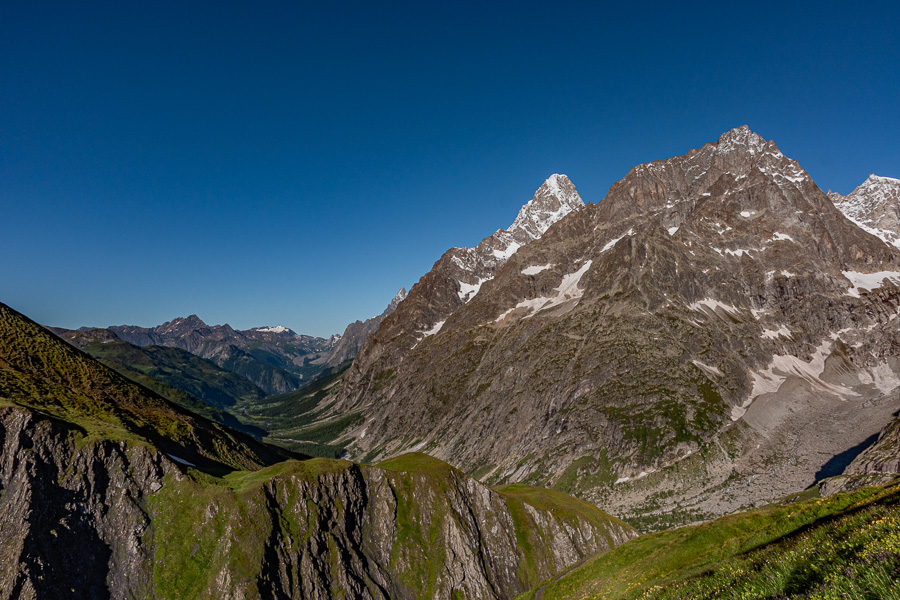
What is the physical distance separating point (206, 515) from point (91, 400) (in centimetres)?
4303

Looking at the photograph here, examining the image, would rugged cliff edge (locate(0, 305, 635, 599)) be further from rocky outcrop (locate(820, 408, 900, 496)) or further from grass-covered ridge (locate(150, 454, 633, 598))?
rocky outcrop (locate(820, 408, 900, 496))

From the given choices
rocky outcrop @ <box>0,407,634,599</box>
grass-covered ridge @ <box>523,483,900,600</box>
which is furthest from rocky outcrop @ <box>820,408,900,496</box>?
grass-covered ridge @ <box>523,483,900,600</box>

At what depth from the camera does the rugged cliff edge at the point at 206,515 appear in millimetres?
63094

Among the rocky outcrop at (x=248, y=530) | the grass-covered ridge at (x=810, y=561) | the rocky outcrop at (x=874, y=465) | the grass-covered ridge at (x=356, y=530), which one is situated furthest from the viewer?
the rocky outcrop at (x=874, y=465)

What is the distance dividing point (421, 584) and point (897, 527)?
9344cm

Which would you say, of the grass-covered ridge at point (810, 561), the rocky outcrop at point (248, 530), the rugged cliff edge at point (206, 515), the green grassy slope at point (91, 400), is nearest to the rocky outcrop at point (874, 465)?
the rugged cliff edge at point (206, 515)

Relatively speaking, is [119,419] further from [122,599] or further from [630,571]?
[630,571]

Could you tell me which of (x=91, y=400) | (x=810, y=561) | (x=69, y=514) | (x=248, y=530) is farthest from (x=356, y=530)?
(x=810, y=561)

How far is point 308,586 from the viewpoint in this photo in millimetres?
76125

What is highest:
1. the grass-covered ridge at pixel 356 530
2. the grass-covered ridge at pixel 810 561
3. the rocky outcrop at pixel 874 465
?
the grass-covered ridge at pixel 810 561

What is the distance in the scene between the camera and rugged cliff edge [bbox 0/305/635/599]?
63094 millimetres

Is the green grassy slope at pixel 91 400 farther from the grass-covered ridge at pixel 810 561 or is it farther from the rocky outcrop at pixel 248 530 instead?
the grass-covered ridge at pixel 810 561

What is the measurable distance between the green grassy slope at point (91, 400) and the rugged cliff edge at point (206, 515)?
45 cm

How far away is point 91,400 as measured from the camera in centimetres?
9188
